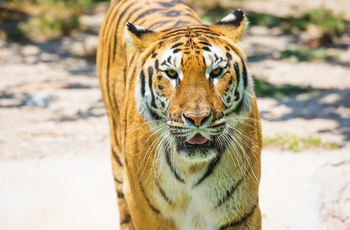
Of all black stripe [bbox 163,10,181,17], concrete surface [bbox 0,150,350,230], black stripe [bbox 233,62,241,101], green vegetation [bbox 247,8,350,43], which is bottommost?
concrete surface [bbox 0,150,350,230]

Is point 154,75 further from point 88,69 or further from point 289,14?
point 289,14

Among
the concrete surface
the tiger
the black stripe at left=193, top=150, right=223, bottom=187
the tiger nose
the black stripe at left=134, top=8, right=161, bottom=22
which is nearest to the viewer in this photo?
the tiger nose

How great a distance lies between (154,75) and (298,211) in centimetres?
172

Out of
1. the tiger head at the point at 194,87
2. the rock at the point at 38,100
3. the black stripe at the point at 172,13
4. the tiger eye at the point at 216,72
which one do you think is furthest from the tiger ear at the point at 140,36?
the rock at the point at 38,100

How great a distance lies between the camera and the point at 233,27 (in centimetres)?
302

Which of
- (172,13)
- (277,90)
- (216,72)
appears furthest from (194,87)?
(277,90)

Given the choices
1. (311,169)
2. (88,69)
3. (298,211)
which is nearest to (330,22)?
(88,69)

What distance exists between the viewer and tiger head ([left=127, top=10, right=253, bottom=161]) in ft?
8.59

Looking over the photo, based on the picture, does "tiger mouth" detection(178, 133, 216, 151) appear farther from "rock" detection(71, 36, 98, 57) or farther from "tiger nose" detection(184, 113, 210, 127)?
"rock" detection(71, 36, 98, 57)

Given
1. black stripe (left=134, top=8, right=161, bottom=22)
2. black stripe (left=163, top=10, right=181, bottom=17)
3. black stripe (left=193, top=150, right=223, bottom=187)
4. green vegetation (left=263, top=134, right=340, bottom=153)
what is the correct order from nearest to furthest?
black stripe (left=193, top=150, right=223, bottom=187) < black stripe (left=163, top=10, right=181, bottom=17) < black stripe (left=134, top=8, right=161, bottom=22) < green vegetation (left=263, top=134, right=340, bottom=153)

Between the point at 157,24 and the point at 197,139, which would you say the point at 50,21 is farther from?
the point at 197,139

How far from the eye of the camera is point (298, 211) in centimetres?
405

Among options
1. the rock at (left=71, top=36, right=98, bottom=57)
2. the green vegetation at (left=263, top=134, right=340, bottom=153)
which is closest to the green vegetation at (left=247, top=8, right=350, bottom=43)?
the rock at (left=71, top=36, right=98, bottom=57)

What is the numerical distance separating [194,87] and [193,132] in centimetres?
19
